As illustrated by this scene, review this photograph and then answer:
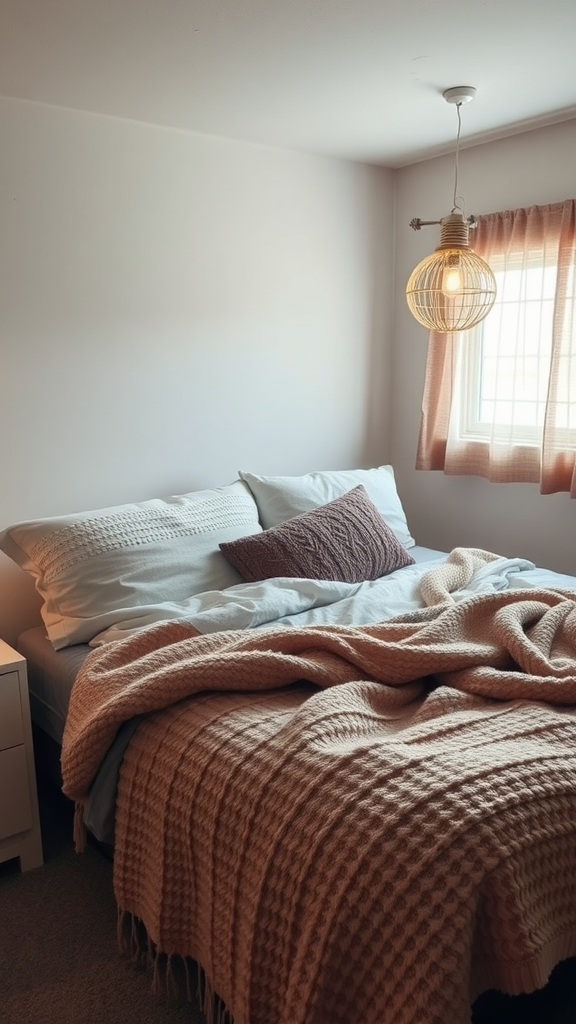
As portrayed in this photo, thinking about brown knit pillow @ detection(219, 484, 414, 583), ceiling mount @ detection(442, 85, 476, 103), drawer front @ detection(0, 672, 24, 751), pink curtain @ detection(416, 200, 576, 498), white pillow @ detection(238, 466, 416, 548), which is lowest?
drawer front @ detection(0, 672, 24, 751)

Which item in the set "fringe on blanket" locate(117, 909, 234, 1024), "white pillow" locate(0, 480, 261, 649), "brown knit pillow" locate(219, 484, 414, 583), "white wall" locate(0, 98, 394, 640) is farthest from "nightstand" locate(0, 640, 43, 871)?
"brown knit pillow" locate(219, 484, 414, 583)

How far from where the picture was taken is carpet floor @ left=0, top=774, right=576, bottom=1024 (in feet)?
4.67

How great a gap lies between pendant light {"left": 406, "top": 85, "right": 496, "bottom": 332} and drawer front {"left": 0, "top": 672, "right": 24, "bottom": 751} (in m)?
1.72

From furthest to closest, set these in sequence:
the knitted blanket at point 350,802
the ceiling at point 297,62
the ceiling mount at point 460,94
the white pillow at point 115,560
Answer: the ceiling mount at point 460,94, the white pillow at point 115,560, the ceiling at point 297,62, the knitted blanket at point 350,802

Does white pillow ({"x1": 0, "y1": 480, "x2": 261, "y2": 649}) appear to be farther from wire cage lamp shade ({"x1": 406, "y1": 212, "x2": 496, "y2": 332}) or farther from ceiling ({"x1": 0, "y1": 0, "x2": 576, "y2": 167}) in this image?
ceiling ({"x1": 0, "y1": 0, "x2": 576, "y2": 167})

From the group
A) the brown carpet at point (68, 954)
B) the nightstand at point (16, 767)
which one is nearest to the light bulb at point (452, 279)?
the nightstand at point (16, 767)

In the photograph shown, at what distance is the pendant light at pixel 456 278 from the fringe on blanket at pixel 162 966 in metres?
1.99

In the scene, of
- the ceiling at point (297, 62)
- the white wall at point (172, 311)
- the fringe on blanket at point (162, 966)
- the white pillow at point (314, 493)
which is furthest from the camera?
the white pillow at point (314, 493)

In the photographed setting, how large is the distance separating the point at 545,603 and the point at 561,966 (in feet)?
2.82

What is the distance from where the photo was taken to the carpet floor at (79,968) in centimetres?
142

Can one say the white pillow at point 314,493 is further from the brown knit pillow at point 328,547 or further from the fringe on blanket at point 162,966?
the fringe on blanket at point 162,966

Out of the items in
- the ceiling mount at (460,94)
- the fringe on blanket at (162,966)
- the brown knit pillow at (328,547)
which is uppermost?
the ceiling mount at (460,94)

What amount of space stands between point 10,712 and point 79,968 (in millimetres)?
631

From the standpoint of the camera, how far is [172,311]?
295cm
